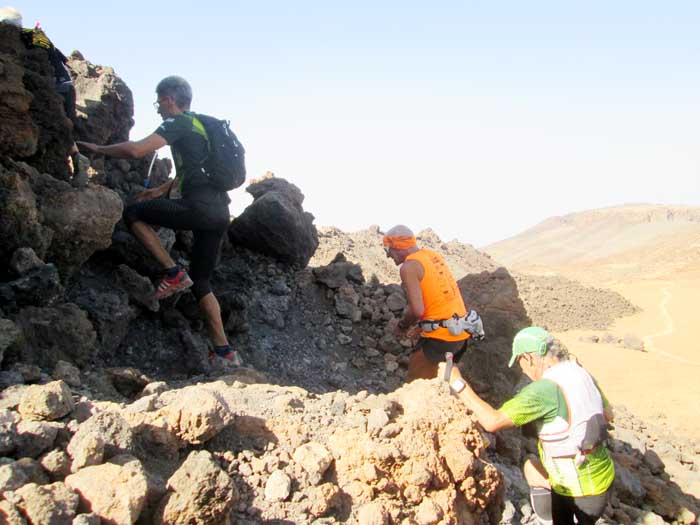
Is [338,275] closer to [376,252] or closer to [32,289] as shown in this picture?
[32,289]

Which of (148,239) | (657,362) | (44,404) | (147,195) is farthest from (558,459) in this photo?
(657,362)

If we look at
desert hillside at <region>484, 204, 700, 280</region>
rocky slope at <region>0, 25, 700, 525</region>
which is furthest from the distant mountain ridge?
desert hillside at <region>484, 204, 700, 280</region>

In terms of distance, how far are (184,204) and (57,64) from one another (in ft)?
6.45

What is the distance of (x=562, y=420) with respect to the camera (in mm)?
3236

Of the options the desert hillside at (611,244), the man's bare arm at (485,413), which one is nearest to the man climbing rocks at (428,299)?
the man's bare arm at (485,413)

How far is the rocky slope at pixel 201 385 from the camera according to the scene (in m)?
2.69

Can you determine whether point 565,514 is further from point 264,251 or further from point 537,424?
point 264,251

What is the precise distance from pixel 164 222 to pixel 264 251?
283cm

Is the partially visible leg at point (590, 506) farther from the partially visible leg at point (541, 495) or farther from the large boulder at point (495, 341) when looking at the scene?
the large boulder at point (495, 341)

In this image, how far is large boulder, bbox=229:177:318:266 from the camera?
750cm

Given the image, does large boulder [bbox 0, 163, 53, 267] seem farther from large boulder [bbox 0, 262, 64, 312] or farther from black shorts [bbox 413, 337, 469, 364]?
black shorts [bbox 413, 337, 469, 364]

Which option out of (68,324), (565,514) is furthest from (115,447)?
(565,514)

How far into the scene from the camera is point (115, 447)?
2.85 metres

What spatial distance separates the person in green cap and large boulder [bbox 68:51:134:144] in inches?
181
